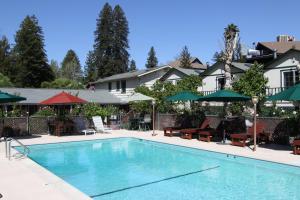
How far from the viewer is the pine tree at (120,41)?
65.5 m

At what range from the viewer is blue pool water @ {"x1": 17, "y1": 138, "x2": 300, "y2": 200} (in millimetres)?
8828

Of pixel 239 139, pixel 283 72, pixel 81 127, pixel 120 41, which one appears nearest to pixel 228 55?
pixel 283 72

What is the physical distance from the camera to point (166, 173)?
36.7 ft

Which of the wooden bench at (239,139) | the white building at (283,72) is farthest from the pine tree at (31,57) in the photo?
the wooden bench at (239,139)

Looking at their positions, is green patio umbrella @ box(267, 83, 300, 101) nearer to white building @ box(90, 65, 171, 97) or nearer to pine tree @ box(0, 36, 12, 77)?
white building @ box(90, 65, 171, 97)

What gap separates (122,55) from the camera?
6744 centimetres

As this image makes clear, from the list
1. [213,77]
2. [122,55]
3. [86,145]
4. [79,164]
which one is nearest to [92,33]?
[122,55]

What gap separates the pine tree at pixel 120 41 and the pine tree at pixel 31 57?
13.0 meters

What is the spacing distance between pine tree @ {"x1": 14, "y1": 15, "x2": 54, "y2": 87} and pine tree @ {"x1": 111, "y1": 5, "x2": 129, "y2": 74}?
12988 millimetres

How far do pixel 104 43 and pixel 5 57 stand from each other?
64.2ft

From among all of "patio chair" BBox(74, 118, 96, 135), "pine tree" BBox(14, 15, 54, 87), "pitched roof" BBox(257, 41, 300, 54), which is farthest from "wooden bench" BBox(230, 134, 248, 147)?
"pine tree" BBox(14, 15, 54, 87)

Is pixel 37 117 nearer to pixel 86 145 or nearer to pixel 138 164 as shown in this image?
pixel 86 145

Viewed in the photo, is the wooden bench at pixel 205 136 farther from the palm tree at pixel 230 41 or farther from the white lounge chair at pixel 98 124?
the white lounge chair at pixel 98 124

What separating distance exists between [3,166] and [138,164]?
4802 millimetres
